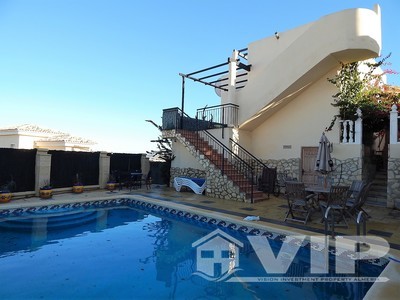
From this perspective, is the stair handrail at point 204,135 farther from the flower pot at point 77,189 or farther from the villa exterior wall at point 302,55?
the flower pot at point 77,189

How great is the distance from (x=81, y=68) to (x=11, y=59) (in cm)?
388

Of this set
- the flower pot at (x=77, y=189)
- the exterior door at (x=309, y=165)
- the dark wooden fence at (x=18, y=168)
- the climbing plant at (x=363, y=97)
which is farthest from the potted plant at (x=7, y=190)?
the climbing plant at (x=363, y=97)

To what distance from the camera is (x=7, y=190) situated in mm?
8445

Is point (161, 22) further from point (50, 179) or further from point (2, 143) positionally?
point (2, 143)

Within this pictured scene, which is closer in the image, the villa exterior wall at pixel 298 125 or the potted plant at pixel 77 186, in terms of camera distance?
the potted plant at pixel 77 186

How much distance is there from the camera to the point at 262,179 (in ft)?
36.8

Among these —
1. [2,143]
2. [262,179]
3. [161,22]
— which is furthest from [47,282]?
[2,143]

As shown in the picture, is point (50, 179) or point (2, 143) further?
point (2, 143)

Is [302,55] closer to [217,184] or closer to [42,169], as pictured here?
[217,184]

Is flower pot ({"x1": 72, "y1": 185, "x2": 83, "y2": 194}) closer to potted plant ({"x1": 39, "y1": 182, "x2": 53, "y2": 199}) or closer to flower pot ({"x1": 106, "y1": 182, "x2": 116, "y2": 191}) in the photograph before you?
potted plant ({"x1": 39, "y1": 182, "x2": 53, "y2": 199})

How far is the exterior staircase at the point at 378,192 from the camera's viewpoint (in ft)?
29.8

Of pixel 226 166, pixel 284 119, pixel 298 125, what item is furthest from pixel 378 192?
pixel 226 166

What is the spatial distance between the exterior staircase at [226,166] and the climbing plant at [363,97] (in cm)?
419

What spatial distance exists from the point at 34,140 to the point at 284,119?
22275 millimetres
